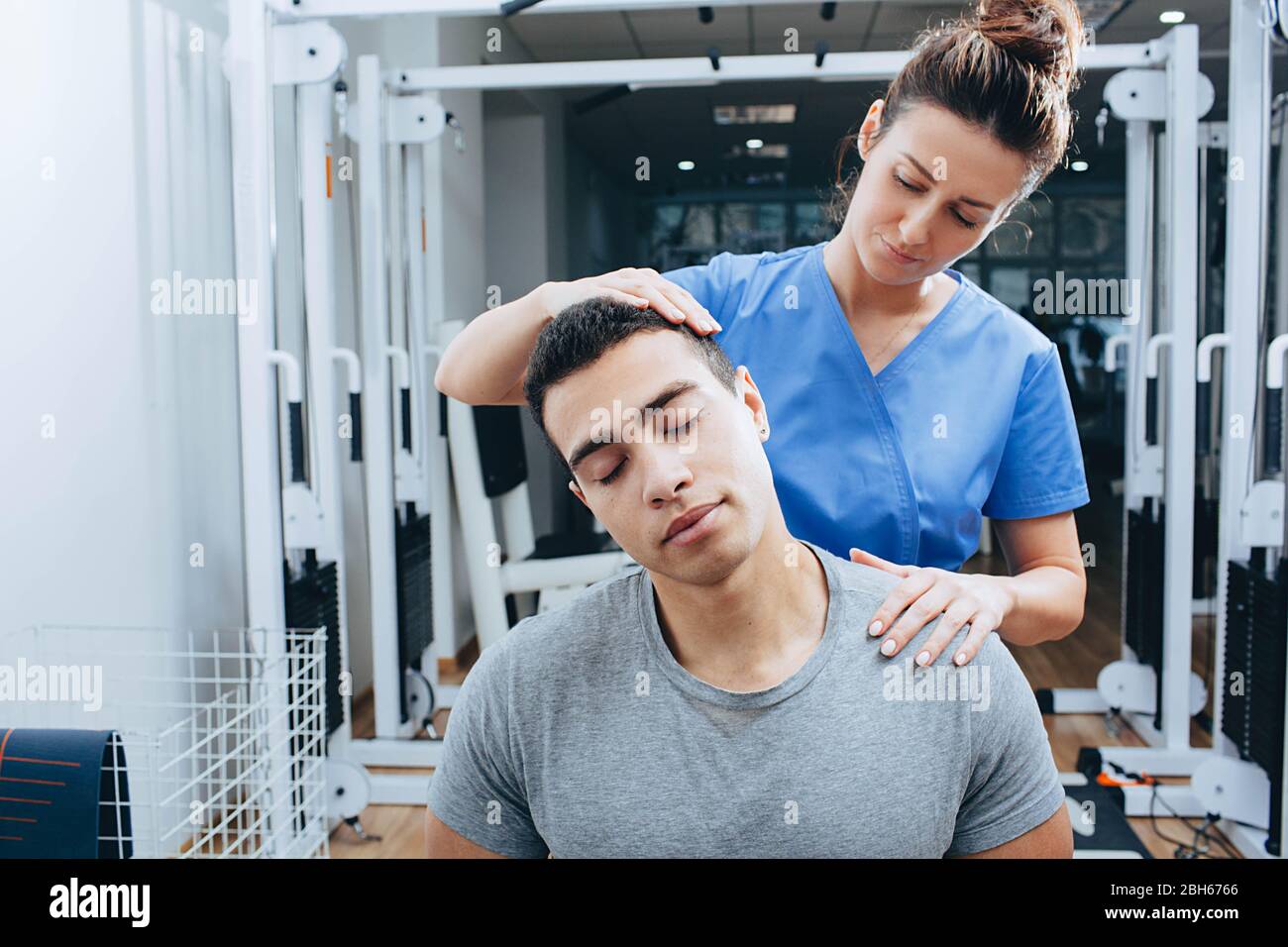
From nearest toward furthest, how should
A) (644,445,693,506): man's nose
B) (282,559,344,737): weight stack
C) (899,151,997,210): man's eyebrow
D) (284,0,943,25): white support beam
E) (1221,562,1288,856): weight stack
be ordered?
1. (644,445,693,506): man's nose
2. (899,151,997,210): man's eyebrow
3. (284,0,943,25): white support beam
4. (1221,562,1288,856): weight stack
5. (282,559,344,737): weight stack

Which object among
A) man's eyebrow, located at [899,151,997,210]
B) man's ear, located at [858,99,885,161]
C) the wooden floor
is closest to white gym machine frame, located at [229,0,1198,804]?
the wooden floor

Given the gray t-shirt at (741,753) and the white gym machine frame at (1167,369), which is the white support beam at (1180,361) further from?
the gray t-shirt at (741,753)

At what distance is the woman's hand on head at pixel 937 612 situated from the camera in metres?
0.91

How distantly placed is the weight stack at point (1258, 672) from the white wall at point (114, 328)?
7.23 feet

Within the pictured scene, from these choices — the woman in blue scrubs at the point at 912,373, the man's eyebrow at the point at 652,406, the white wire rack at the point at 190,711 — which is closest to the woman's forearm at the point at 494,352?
the woman in blue scrubs at the point at 912,373

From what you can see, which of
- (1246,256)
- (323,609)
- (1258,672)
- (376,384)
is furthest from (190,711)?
(1246,256)

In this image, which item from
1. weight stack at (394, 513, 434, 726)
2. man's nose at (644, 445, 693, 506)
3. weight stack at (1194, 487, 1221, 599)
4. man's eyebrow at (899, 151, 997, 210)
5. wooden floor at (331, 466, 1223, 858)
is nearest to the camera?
man's nose at (644, 445, 693, 506)

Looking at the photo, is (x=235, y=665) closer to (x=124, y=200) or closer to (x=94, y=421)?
(x=94, y=421)

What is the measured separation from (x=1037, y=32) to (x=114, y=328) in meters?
1.63

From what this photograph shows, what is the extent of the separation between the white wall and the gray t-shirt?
3.56ft

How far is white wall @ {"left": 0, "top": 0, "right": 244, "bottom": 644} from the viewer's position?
62.2 inches

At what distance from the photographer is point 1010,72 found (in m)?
0.92

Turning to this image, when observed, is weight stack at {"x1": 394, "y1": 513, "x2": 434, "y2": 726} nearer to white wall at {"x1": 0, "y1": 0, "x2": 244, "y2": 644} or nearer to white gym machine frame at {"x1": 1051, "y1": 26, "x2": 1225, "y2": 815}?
white wall at {"x1": 0, "y1": 0, "x2": 244, "y2": 644}
